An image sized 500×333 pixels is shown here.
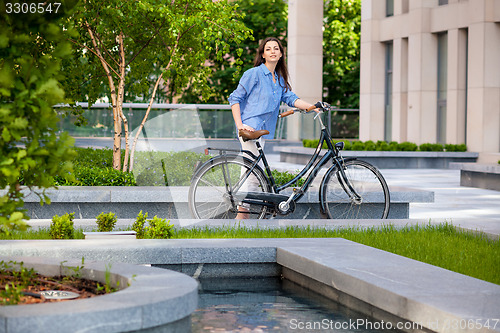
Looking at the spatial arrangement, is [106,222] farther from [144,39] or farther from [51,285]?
[144,39]

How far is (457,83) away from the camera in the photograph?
2527 cm

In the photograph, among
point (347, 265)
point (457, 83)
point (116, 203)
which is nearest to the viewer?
point (347, 265)

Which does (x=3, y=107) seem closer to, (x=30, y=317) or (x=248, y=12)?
(x=30, y=317)

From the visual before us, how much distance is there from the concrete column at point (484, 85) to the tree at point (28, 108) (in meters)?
20.4

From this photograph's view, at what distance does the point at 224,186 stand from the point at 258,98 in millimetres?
1120

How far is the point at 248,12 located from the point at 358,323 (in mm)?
39970

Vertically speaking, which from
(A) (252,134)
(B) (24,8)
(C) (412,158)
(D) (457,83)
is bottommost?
(C) (412,158)

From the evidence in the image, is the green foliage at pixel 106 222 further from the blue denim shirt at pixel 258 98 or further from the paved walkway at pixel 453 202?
the paved walkway at pixel 453 202

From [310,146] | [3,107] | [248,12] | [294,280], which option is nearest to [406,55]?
[310,146]

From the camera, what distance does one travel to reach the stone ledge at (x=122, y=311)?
3.64 m

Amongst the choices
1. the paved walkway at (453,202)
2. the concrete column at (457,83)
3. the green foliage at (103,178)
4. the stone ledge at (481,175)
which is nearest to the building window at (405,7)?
the concrete column at (457,83)

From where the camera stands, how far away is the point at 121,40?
41.9 ft

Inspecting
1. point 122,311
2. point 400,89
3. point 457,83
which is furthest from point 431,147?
point 122,311

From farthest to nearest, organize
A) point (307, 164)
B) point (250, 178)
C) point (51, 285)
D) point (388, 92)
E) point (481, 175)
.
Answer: point (388, 92) < point (481, 175) < point (307, 164) < point (250, 178) < point (51, 285)
